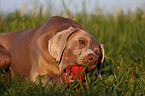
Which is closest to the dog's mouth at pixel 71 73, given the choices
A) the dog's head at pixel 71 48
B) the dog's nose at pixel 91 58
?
the dog's head at pixel 71 48

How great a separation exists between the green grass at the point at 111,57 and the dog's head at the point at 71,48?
0.26 meters

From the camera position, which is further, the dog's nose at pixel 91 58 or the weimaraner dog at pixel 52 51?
the weimaraner dog at pixel 52 51

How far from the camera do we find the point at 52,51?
273cm

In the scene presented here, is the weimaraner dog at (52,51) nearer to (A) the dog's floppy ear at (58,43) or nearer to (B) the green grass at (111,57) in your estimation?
(A) the dog's floppy ear at (58,43)

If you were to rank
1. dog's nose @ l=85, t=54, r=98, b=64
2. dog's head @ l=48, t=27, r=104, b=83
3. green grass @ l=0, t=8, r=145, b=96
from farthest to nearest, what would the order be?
dog's head @ l=48, t=27, r=104, b=83
dog's nose @ l=85, t=54, r=98, b=64
green grass @ l=0, t=8, r=145, b=96

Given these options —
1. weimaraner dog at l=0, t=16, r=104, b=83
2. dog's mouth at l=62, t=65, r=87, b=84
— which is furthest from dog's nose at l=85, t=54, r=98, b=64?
dog's mouth at l=62, t=65, r=87, b=84

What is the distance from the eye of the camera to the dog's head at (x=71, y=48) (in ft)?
8.55

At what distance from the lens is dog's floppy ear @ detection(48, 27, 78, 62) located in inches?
104

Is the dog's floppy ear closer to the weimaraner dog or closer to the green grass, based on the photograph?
the weimaraner dog

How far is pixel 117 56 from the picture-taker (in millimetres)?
4168

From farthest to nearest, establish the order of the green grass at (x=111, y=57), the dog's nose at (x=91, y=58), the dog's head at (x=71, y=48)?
the dog's head at (x=71, y=48) → the dog's nose at (x=91, y=58) → the green grass at (x=111, y=57)

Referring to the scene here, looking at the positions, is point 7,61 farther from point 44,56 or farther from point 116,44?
point 116,44

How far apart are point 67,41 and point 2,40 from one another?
136cm

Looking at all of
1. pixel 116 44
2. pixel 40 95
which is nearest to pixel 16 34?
pixel 40 95
